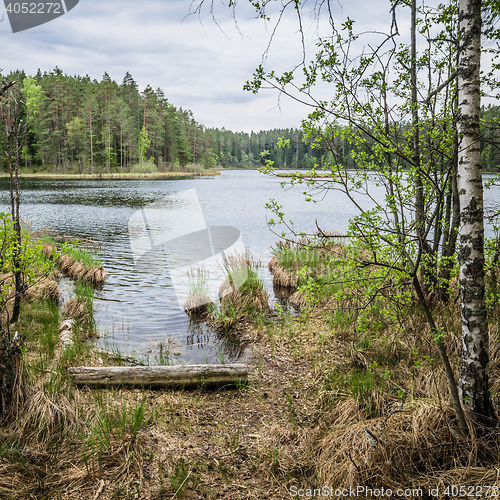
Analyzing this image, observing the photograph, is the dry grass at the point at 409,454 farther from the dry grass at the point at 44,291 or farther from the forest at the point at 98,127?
the forest at the point at 98,127

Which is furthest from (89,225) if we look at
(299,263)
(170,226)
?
(299,263)

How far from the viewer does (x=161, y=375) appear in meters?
4.27

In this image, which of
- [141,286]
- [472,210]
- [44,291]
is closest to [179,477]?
[472,210]

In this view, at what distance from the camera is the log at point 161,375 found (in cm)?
400

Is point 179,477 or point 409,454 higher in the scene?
point 409,454

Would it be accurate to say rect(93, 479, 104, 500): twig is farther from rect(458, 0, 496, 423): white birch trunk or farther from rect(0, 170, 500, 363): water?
rect(458, 0, 496, 423): white birch trunk

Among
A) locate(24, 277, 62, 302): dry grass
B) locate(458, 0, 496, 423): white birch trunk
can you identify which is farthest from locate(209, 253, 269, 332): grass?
locate(458, 0, 496, 423): white birch trunk

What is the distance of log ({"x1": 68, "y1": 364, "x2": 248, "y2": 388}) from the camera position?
4.00 meters

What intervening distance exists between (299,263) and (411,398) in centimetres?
704

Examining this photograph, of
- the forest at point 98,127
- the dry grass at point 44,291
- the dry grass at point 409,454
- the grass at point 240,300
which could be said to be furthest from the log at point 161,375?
the forest at point 98,127

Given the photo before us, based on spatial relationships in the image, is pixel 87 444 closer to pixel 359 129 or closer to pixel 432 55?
pixel 359 129

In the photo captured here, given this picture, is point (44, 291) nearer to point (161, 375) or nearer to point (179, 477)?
point (161, 375)

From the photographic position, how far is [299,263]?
10.1 metres

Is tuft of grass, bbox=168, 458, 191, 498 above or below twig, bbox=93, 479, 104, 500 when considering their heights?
below
